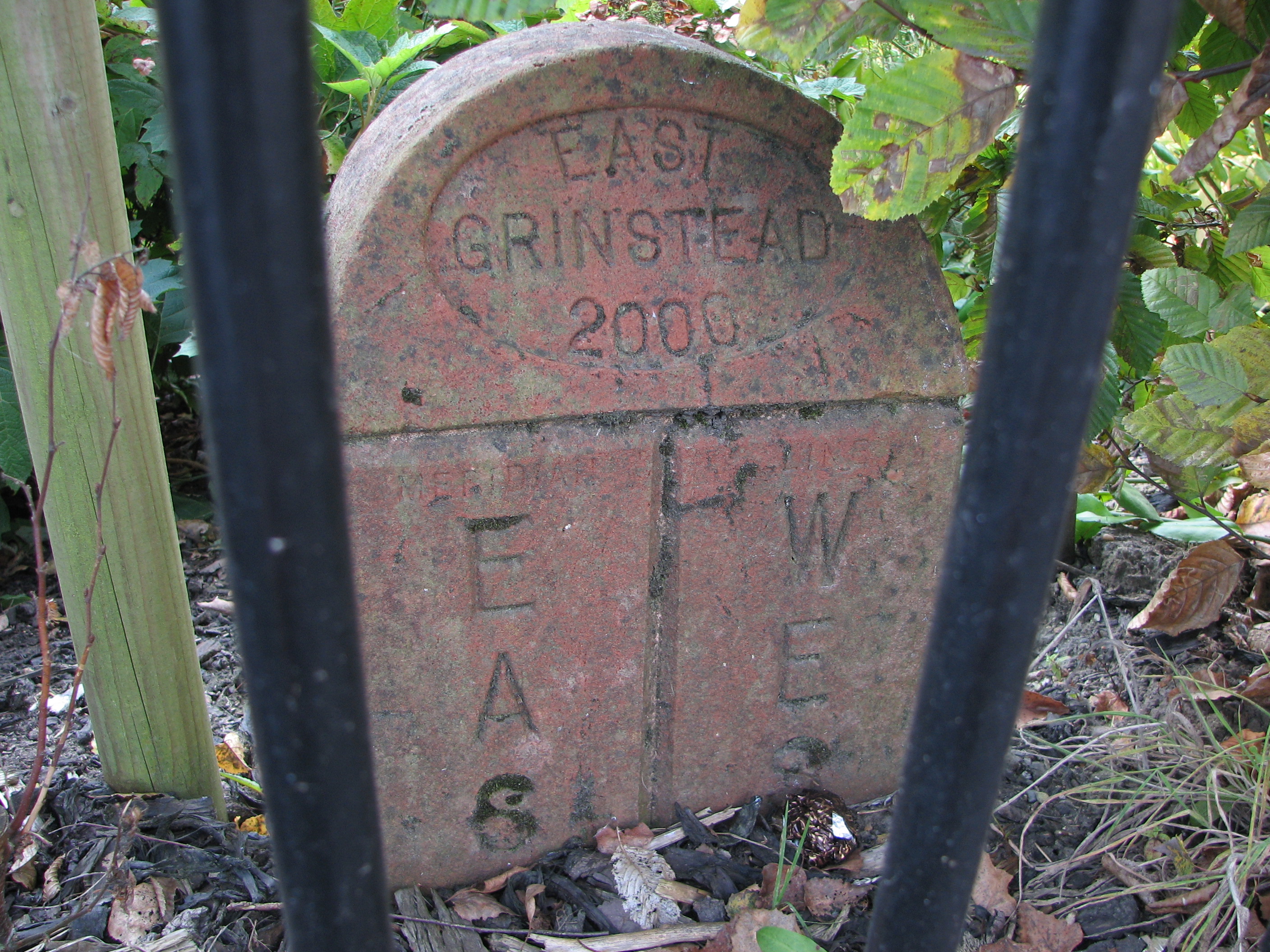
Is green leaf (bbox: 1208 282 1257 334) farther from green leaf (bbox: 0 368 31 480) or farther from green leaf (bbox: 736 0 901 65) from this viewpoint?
green leaf (bbox: 0 368 31 480)

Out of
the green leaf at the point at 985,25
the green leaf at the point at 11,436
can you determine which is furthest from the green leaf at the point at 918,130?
the green leaf at the point at 11,436

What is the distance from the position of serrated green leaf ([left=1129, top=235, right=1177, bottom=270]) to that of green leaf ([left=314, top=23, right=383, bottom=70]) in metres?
1.62

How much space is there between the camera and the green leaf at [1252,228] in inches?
67.1

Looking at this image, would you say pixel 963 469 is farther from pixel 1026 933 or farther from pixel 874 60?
pixel 874 60

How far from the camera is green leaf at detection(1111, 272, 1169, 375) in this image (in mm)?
1872

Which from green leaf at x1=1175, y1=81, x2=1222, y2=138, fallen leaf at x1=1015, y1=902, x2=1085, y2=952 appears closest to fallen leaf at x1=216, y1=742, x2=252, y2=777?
fallen leaf at x1=1015, y1=902, x2=1085, y2=952

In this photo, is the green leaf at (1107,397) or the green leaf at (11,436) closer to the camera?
the green leaf at (1107,397)

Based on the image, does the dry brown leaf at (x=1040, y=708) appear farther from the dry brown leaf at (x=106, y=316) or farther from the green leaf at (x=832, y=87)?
the dry brown leaf at (x=106, y=316)

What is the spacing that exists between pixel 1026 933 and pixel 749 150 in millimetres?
1403

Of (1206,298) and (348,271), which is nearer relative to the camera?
(348,271)

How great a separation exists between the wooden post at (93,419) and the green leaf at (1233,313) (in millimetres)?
1833

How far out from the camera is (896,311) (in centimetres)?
166

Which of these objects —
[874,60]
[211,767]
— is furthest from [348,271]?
[874,60]

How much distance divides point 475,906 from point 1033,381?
154 centimetres
